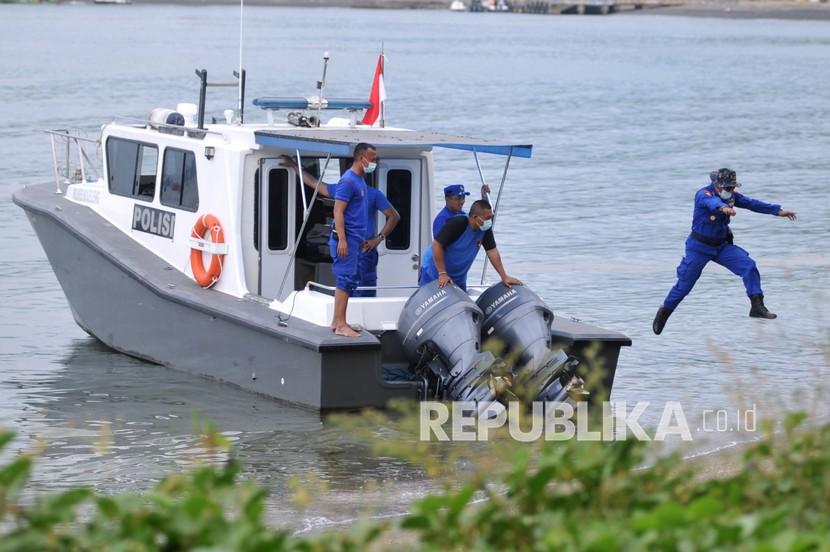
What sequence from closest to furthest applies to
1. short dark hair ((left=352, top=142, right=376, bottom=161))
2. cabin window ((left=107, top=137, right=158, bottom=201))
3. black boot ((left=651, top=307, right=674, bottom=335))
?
short dark hair ((left=352, top=142, right=376, bottom=161)), cabin window ((left=107, top=137, right=158, bottom=201)), black boot ((left=651, top=307, right=674, bottom=335))

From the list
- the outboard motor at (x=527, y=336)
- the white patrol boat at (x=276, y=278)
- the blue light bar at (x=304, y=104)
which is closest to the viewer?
the outboard motor at (x=527, y=336)

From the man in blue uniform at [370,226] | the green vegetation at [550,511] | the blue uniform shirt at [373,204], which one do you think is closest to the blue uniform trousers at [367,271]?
the man in blue uniform at [370,226]

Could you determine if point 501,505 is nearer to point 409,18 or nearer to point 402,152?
point 402,152

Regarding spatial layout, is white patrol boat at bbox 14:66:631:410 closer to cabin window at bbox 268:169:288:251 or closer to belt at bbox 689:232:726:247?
cabin window at bbox 268:169:288:251

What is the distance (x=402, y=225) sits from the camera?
12125mm

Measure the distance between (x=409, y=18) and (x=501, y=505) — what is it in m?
133

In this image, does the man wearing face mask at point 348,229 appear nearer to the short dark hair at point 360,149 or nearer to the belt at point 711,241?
the short dark hair at point 360,149

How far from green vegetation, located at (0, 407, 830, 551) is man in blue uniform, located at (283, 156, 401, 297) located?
5527mm

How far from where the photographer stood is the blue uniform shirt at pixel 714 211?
491 inches

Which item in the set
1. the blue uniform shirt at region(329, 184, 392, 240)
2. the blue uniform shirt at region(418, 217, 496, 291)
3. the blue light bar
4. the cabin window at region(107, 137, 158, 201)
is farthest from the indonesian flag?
the blue uniform shirt at region(418, 217, 496, 291)

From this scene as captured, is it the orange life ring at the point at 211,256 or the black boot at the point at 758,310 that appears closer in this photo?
the orange life ring at the point at 211,256

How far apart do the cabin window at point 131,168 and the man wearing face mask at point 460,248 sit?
10.4 ft

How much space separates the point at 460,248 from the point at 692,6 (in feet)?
450

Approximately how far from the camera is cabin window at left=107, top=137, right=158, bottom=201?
41.8 feet
